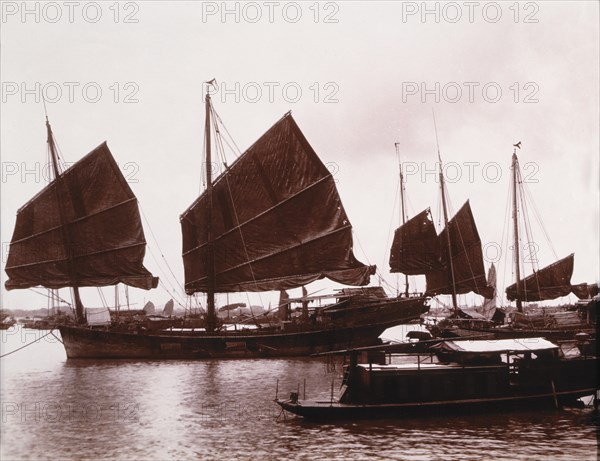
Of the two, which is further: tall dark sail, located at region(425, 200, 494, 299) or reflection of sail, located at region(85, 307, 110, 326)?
tall dark sail, located at region(425, 200, 494, 299)

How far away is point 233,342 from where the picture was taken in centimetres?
3809

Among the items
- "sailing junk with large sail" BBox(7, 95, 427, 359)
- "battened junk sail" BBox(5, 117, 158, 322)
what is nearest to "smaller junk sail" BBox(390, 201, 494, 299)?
"sailing junk with large sail" BBox(7, 95, 427, 359)

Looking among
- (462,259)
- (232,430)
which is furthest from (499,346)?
(462,259)

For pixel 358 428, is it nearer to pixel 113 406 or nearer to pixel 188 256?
pixel 113 406

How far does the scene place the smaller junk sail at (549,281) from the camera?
51.9m

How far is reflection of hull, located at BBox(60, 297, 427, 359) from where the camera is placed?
1497 inches

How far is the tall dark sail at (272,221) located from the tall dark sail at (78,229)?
474 cm

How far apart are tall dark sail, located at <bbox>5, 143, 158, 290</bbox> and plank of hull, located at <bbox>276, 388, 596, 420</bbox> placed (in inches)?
1005

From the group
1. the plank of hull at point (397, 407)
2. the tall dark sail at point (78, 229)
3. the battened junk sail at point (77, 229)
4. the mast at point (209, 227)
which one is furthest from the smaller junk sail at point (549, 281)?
the plank of hull at point (397, 407)

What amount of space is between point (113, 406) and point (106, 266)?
20.8 metres

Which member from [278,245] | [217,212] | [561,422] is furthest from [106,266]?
[561,422]

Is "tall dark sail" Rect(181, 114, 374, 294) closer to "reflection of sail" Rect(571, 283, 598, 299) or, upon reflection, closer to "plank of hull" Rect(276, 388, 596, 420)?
"plank of hull" Rect(276, 388, 596, 420)

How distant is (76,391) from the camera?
26.4 m

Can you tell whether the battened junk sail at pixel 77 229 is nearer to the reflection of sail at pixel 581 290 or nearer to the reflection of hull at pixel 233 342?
the reflection of hull at pixel 233 342
